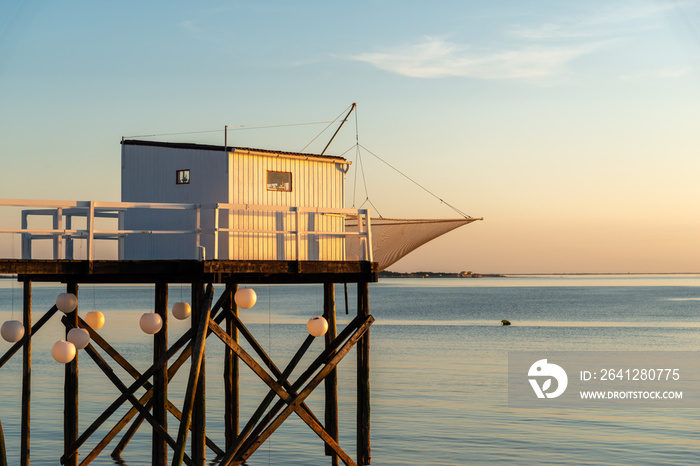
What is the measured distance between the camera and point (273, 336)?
67625 millimetres

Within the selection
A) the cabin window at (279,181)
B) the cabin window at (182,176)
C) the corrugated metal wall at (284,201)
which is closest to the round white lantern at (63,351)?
the corrugated metal wall at (284,201)

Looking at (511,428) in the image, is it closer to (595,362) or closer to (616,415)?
(616,415)

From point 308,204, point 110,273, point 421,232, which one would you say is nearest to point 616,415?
point 421,232

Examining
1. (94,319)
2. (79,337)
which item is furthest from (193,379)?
(94,319)

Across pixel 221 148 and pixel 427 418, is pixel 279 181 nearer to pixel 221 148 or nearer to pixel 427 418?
pixel 221 148

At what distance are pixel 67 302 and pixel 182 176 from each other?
4070mm

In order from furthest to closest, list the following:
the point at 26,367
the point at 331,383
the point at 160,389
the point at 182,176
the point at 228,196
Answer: the point at 331,383
the point at 182,176
the point at 26,367
the point at 228,196
the point at 160,389

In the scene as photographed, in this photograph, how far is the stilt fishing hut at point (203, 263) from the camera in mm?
17406

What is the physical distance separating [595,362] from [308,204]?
1260 inches

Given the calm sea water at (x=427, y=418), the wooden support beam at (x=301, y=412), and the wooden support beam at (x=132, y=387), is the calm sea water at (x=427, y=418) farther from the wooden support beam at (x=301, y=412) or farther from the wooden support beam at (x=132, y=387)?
the wooden support beam at (x=301, y=412)

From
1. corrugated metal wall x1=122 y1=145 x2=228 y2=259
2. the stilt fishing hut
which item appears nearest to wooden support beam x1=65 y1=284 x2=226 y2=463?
the stilt fishing hut

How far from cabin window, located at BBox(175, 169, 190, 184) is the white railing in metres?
0.77

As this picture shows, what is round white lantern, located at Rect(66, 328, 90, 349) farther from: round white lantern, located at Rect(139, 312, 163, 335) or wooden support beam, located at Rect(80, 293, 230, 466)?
round white lantern, located at Rect(139, 312, 163, 335)

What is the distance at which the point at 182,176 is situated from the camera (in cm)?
2073
